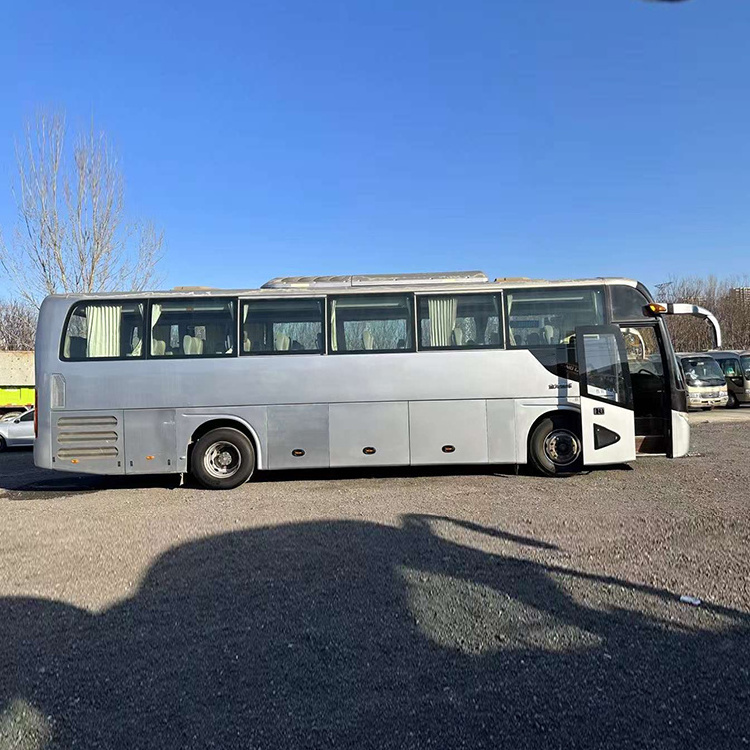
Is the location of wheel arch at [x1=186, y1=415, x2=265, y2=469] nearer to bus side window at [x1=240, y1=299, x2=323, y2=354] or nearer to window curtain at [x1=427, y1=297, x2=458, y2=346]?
bus side window at [x1=240, y1=299, x2=323, y2=354]

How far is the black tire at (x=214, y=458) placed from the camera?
353 inches

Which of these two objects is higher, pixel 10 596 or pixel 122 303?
pixel 122 303

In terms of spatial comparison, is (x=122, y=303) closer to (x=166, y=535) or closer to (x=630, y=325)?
(x=166, y=535)

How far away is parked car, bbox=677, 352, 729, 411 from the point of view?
21766 mm

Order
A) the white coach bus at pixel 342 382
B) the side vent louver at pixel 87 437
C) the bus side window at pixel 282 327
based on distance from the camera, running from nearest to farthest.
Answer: the side vent louver at pixel 87 437, the white coach bus at pixel 342 382, the bus side window at pixel 282 327

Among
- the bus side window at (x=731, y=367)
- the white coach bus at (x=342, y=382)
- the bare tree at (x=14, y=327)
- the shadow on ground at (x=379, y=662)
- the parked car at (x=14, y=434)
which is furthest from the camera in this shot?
the bare tree at (x=14, y=327)

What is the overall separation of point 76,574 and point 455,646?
3554 millimetres

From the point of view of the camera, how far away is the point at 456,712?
109 inches

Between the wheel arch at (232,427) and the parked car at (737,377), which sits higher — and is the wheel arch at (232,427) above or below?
below

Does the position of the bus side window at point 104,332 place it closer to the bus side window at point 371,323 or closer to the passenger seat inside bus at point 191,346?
the passenger seat inside bus at point 191,346

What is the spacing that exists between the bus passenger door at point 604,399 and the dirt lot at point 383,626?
70.4 inches

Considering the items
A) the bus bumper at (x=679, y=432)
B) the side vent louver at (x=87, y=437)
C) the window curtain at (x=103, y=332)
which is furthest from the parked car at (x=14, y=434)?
the bus bumper at (x=679, y=432)

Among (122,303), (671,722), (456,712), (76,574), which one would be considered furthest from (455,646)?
(122,303)

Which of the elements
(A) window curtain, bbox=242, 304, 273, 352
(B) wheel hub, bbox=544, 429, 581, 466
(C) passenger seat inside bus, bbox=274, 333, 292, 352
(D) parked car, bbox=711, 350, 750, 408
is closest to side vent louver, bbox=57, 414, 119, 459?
(A) window curtain, bbox=242, 304, 273, 352
